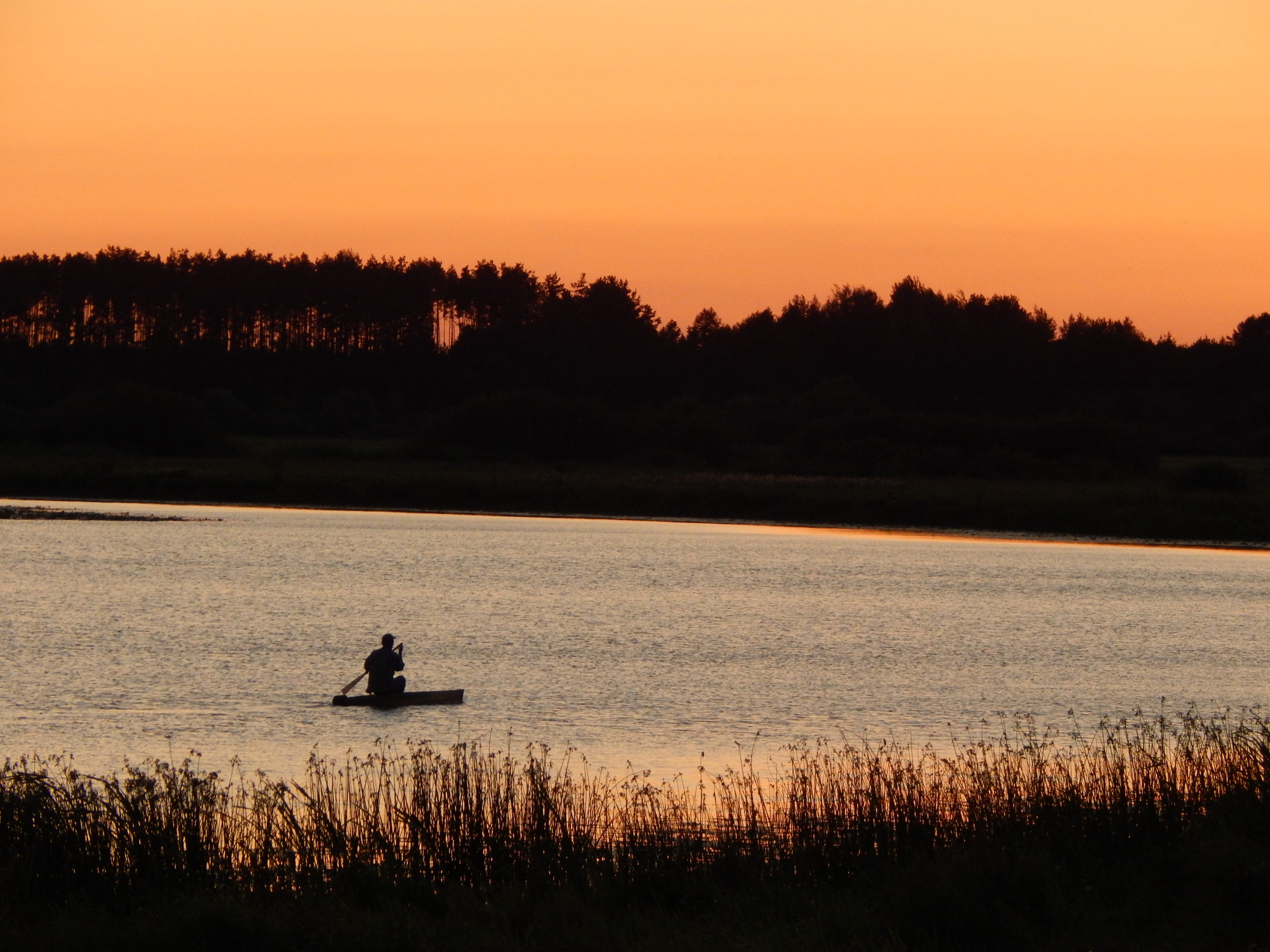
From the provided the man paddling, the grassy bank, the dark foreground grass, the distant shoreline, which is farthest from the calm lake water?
the grassy bank

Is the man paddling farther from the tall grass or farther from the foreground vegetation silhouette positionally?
the foreground vegetation silhouette

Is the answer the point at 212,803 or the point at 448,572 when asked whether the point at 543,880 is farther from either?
the point at 448,572

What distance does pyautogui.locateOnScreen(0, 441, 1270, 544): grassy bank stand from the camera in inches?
2677

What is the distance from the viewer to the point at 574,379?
120125 millimetres

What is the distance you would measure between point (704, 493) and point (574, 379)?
44.2 m

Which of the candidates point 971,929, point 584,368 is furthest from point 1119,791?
point 584,368

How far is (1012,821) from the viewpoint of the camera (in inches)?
496

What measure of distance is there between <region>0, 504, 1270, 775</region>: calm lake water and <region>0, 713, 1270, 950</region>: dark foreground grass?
507cm

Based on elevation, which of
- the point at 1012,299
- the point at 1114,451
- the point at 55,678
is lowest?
the point at 55,678

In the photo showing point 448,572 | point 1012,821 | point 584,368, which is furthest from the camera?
point 584,368

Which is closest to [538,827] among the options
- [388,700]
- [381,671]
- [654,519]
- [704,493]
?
[388,700]

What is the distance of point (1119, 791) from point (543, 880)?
520cm

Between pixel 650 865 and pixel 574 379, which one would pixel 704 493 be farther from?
pixel 650 865

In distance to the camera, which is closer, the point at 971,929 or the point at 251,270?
the point at 971,929
